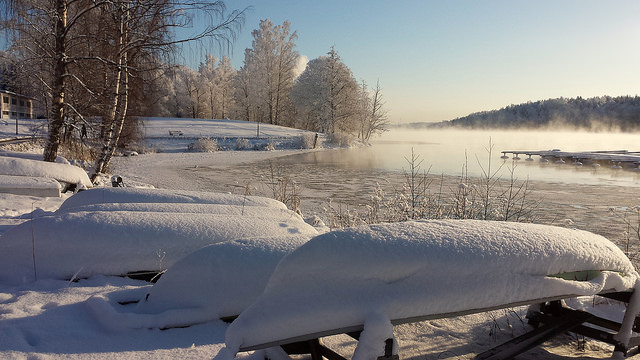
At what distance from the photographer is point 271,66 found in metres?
49.8

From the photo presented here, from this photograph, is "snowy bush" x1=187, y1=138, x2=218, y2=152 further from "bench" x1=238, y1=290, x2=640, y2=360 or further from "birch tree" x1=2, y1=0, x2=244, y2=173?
"bench" x1=238, y1=290, x2=640, y2=360

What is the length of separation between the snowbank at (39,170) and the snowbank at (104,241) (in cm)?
521

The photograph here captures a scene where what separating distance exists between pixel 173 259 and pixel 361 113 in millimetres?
49692

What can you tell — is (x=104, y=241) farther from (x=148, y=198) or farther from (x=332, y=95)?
(x=332, y=95)

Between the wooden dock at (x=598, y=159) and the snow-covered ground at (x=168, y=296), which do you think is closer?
the snow-covered ground at (x=168, y=296)

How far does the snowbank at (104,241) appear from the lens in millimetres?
3465

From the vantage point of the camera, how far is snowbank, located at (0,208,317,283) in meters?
3.46

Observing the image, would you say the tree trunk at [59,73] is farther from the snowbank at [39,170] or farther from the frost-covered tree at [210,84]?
the frost-covered tree at [210,84]

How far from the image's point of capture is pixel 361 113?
170 ft

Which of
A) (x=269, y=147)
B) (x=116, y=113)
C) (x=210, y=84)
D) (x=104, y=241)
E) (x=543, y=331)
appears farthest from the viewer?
(x=210, y=84)

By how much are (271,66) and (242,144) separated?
20.3m

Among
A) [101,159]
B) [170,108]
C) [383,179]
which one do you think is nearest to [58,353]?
[101,159]

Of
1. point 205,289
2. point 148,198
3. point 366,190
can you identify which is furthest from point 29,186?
point 366,190

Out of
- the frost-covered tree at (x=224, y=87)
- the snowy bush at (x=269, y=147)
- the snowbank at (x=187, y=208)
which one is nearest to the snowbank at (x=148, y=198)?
the snowbank at (x=187, y=208)
